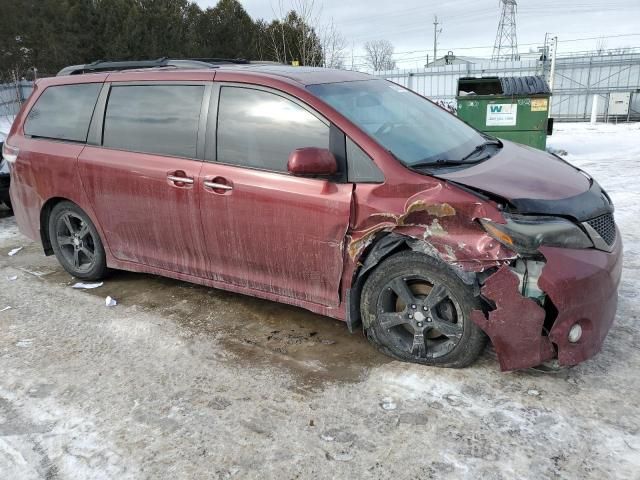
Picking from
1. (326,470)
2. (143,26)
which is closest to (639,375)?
(326,470)

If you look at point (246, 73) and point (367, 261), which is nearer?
point (367, 261)

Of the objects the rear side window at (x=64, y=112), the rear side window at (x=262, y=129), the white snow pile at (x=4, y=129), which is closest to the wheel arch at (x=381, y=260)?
the rear side window at (x=262, y=129)

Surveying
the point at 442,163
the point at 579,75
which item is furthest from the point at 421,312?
the point at 579,75

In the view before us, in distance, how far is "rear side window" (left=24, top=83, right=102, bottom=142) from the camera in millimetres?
4324

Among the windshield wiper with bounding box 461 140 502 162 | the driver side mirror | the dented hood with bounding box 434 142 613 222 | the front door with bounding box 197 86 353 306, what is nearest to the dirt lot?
the front door with bounding box 197 86 353 306

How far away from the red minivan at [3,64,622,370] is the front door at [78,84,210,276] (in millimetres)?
13

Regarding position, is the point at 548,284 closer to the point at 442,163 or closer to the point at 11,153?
the point at 442,163

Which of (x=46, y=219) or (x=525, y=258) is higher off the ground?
(x=525, y=258)

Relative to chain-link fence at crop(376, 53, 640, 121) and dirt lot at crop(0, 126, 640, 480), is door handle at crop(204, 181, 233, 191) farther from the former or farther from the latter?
chain-link fence at crop(376, 53, 640, 121)

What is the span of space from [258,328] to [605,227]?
225cm

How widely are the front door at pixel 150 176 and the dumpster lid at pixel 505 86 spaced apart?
8.16 m

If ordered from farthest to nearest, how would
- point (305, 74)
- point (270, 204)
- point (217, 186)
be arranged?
1. point (305, 74)
2. point (217, 186)
3. point (270, 204)

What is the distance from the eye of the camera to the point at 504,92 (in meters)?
10.5

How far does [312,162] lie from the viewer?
305 centimetres
